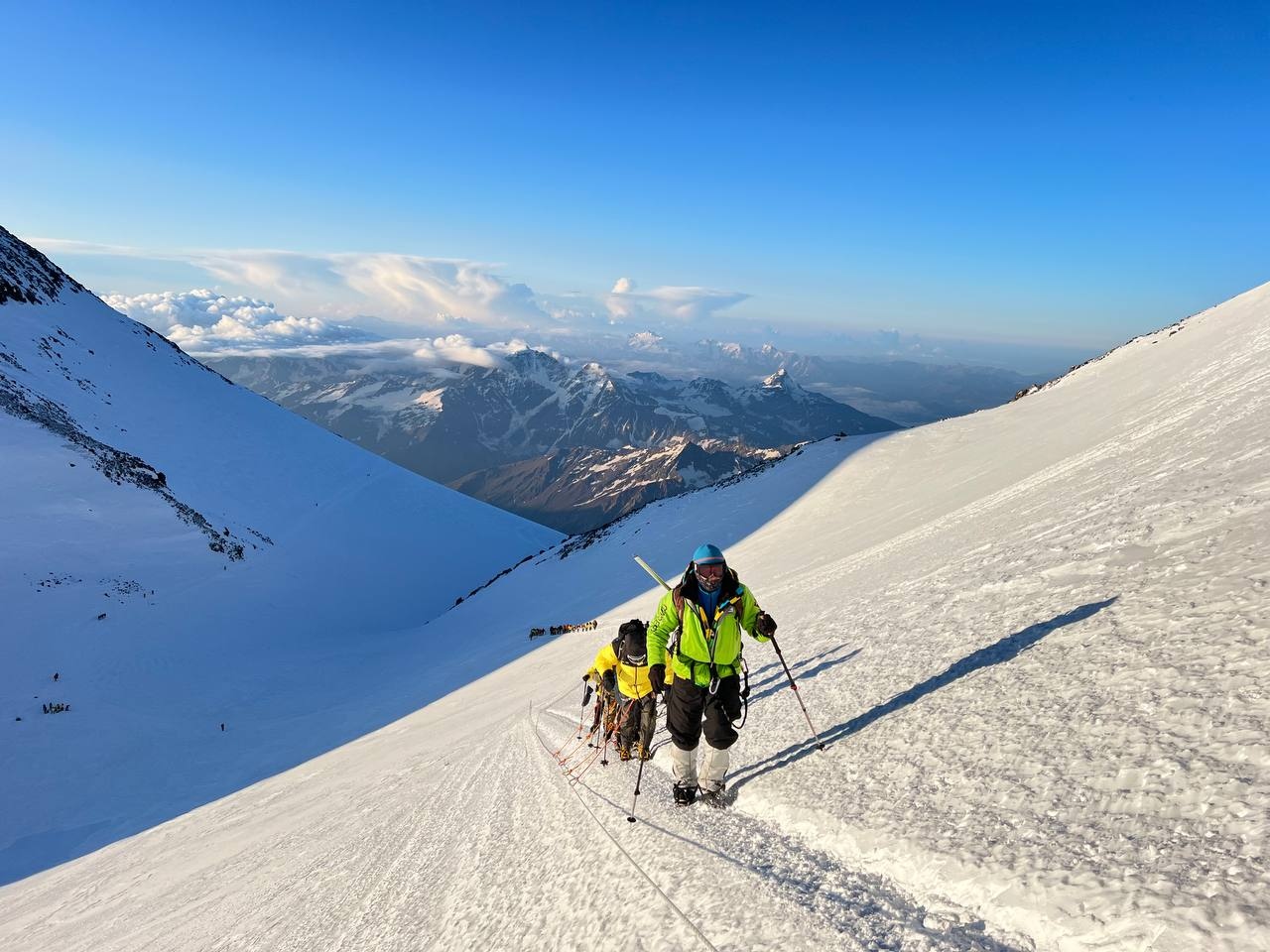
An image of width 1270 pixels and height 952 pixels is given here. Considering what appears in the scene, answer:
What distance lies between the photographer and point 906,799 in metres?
5.07

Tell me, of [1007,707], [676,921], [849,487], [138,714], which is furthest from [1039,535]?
[138,714]

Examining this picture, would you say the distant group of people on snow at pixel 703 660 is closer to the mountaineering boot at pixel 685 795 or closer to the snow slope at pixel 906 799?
the mountaineering boot at pixel 685 795

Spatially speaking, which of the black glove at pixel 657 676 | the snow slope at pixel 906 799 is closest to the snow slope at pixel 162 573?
the snow slope at pixel 906 799

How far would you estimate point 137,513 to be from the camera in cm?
3869

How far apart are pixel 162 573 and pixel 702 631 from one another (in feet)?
134

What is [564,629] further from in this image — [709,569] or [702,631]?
[709,569]

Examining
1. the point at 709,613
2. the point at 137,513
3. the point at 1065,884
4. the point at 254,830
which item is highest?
the point at 137,513

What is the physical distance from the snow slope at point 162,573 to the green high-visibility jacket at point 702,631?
17930mm

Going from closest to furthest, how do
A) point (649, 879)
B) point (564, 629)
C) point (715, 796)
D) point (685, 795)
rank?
point (649, 879), point (715, 796), point (685, 795), point (564, 629)

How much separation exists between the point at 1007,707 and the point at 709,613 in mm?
2844

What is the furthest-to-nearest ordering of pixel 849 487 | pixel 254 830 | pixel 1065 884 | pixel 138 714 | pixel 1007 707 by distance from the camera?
pixel 849 487 < pixel 138 714 < pixel 254 830 < pixel 1007 707 < pixel 1065 884

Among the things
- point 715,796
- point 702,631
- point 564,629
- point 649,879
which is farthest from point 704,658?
point 564,629

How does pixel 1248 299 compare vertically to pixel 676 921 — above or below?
above

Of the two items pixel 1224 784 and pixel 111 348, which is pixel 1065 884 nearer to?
pixel 1224 784
